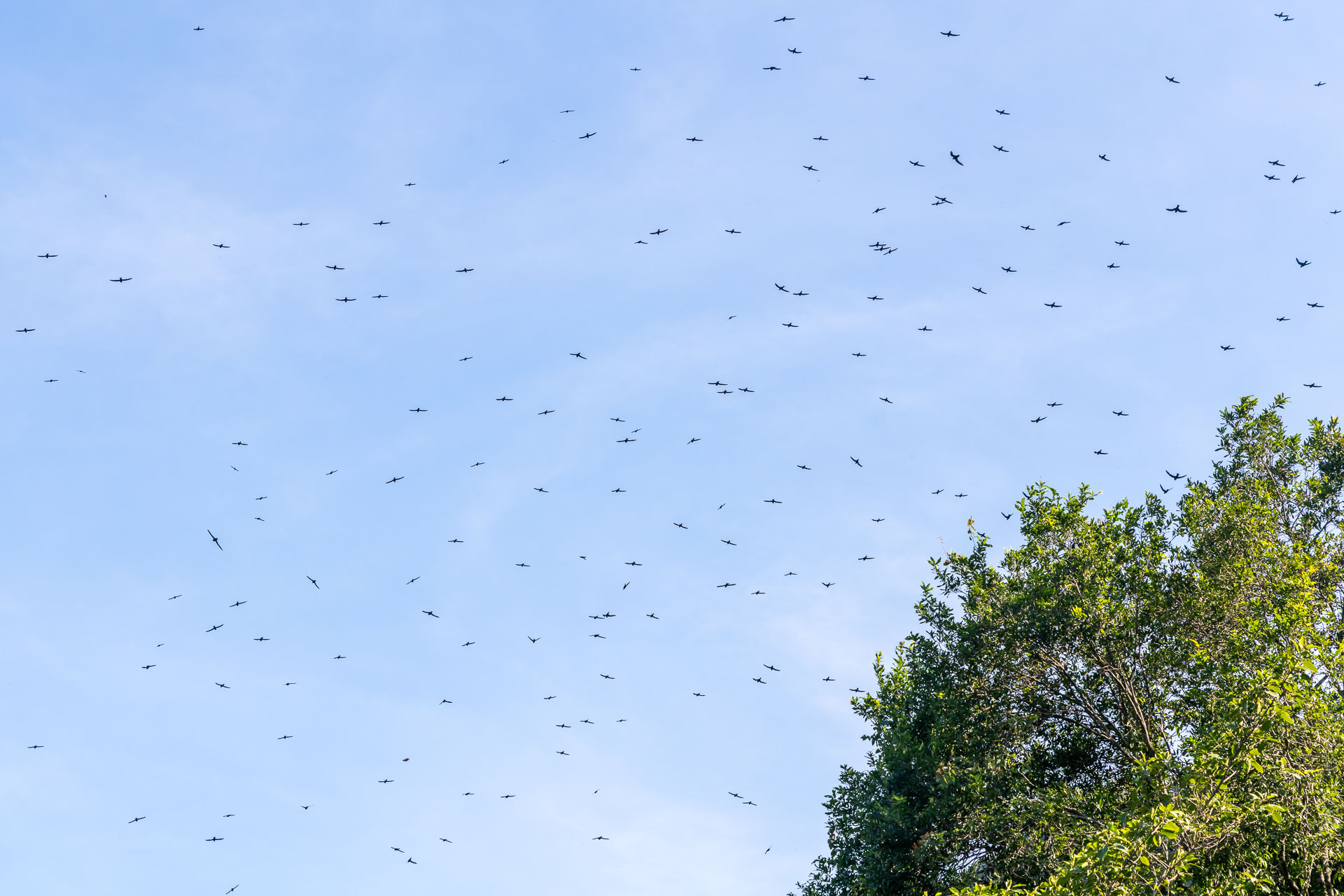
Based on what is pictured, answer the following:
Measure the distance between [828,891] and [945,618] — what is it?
8044mm

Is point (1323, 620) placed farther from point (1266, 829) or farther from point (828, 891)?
point (828, 891)

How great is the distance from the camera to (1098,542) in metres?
25.5

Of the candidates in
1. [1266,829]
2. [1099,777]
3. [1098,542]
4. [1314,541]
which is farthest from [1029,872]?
[1314,541]

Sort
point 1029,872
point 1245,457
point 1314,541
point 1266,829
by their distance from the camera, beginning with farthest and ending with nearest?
1. point 1245,457
2. point 1314,541
3. point 1029,872
4. point 1266,829

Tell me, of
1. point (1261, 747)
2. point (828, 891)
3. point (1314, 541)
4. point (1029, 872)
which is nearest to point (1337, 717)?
point (1261, 747)

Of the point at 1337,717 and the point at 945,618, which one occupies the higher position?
the point at 1337,717

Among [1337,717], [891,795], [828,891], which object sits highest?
[1337,717]

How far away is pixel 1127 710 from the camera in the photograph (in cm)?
2436

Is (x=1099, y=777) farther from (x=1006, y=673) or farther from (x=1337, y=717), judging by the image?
(x=1337, y=717)

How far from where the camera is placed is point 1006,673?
25719mm

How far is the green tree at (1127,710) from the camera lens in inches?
706

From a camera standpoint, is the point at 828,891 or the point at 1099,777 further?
the point at 828,891

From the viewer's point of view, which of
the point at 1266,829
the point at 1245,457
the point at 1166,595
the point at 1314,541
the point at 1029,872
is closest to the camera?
the point at 1266,829

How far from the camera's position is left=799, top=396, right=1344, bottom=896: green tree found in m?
17.9
